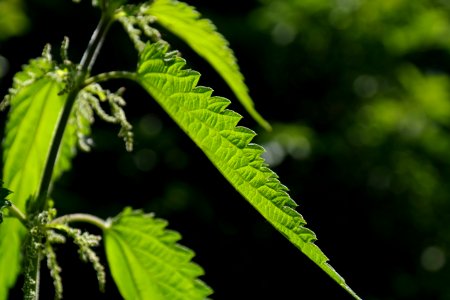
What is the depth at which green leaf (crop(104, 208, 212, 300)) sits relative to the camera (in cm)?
148

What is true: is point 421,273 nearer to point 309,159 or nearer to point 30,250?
point 309,159

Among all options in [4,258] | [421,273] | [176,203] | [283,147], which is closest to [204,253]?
[176,203]

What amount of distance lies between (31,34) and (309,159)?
2.90 meters

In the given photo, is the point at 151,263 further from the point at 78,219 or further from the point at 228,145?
the point at 228,145

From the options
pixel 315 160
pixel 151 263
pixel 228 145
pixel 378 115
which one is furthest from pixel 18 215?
pixel 378 115

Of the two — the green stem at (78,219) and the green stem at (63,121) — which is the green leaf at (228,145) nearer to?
the green stem at (63,121)

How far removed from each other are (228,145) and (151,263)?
43 centimetres

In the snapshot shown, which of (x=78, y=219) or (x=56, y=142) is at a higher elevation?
(x=56, y=142)

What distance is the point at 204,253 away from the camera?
7172mm

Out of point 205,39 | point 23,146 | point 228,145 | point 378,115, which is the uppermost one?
point 378,115

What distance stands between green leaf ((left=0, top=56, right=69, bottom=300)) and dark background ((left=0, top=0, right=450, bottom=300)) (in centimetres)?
520

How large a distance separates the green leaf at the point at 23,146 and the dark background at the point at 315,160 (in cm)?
520

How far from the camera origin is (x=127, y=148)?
1312 mm

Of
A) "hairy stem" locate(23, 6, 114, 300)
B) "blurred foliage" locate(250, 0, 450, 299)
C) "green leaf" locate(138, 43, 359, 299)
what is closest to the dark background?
"blurred foliage" locate(250, 0, 450, 299)
